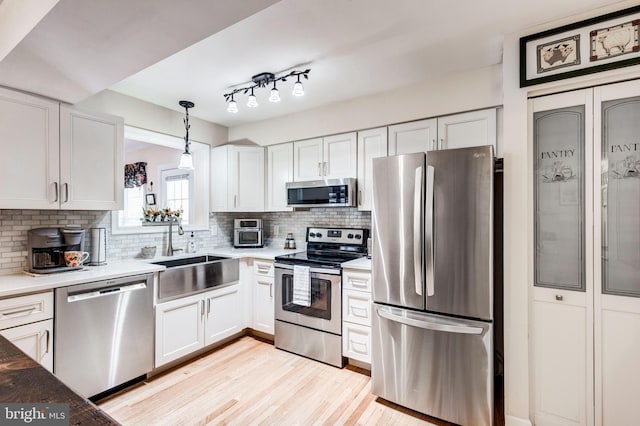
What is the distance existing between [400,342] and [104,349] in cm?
213

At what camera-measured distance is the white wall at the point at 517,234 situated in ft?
6.29

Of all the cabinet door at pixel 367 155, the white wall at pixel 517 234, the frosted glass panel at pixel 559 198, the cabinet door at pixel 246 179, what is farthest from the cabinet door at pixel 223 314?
the frosted glass panel at pixel 559 198

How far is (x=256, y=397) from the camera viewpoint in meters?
2.32

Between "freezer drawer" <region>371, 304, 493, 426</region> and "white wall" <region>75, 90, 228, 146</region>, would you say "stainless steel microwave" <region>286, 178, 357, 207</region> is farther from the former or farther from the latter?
"white wall" <region>75, 90, 228, 146</region>

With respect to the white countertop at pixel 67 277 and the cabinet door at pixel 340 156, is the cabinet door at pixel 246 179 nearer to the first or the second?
the cabinet door at pixel 340 156

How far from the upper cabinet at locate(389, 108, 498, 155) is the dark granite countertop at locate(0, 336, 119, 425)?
2682 millimetres

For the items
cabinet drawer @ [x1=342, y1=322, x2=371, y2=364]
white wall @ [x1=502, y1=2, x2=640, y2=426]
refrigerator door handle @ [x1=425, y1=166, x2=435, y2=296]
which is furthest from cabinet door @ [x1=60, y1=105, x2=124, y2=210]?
white wall @ [x1=502, y1=2, x2=640, y2=426]

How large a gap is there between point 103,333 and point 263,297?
1437 mm

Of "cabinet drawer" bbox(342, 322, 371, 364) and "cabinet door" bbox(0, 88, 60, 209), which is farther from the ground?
"cabinet door" bbox(0, 88, 60, 209)

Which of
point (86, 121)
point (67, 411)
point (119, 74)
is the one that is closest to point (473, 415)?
point (67, 411)

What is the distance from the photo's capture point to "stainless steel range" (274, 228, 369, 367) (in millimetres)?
2775

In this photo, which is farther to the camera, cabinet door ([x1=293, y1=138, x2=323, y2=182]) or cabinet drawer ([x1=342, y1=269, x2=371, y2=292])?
cabinet door ([x1=293, y1=138, x2=323, y2=182])

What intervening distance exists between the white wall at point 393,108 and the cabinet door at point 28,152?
79.7 inches

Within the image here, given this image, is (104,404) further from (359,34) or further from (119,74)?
(359,34)
